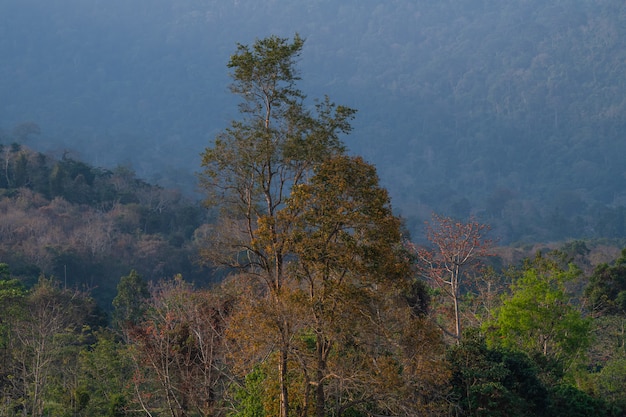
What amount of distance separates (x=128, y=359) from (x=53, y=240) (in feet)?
118

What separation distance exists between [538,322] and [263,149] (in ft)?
43.3

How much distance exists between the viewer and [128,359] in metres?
27.3

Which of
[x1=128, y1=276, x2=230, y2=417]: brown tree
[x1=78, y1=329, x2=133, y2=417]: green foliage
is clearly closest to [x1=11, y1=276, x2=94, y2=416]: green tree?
[x1=78, y1=329, x2=133, y2=417]: green foliage

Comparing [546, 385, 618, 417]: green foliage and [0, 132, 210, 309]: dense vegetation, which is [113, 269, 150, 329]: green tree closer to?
[0, 132, 210, 309]: dense vegetation

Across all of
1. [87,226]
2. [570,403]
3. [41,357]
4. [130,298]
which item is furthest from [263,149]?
[87,226]

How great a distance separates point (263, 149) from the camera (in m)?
16.6

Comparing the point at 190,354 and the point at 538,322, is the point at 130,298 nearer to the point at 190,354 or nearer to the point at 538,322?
the point at 190,354

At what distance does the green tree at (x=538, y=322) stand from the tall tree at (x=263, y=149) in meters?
10.9

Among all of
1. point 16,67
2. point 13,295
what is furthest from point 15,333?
point 16,67

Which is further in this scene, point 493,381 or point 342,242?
point 493,381

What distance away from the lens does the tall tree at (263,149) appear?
16578 millimetres

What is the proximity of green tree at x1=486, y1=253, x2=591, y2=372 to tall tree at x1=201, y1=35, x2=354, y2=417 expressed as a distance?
1094 centimetres

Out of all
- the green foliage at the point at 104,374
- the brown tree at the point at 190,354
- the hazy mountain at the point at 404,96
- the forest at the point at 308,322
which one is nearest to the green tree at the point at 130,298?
the forest at the point at 308,322

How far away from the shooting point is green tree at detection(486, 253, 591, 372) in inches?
973
